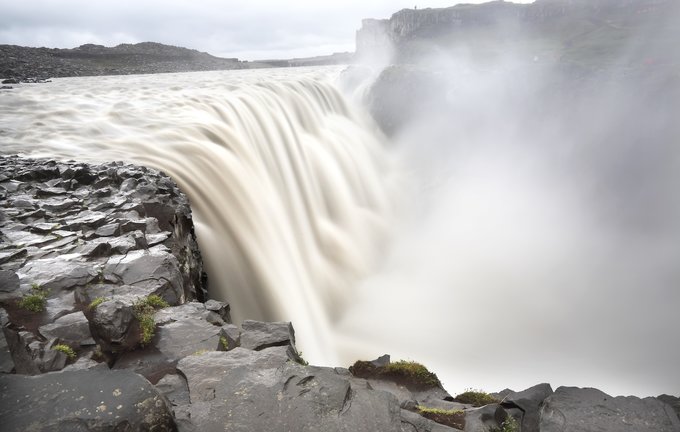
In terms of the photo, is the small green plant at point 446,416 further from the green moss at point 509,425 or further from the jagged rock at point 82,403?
the jagged rock at point 82,403

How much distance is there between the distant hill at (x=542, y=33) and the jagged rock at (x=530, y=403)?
4130cm

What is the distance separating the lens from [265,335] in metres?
5.54

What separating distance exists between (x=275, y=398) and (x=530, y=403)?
349 cm

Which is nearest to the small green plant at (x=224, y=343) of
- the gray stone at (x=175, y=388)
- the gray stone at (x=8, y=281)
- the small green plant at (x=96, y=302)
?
the gray stone at (x=175, y=388)

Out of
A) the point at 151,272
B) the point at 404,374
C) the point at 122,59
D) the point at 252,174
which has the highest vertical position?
the point at 122,59

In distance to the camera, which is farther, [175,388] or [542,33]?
[542,33]

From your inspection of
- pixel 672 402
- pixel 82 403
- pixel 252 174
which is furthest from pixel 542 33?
pixel 82 403

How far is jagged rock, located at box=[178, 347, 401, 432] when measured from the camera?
3660 millimetres

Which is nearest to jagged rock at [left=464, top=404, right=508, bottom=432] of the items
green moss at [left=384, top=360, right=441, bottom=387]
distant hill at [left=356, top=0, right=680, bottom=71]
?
green moss at [left=384, top=360, right=441, bottom=387]

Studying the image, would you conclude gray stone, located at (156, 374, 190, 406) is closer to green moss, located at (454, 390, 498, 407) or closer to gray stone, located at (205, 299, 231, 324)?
gray stone, located at (205, 299, 231, 324)

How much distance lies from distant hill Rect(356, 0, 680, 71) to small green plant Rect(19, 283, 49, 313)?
44.7m

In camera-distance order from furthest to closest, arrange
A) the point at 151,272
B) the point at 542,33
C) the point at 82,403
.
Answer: the point at 542,33 → the point at 151,272 → the point at 82,403

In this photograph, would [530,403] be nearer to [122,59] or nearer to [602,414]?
[602,414]

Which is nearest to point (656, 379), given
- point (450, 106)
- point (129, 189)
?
point (129, 189)
